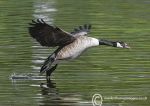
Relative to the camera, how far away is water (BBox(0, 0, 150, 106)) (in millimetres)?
11531

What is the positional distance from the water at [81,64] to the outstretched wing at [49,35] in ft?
1.89

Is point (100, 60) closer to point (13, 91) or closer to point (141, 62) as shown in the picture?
point (141, 62)

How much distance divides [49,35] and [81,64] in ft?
4.46

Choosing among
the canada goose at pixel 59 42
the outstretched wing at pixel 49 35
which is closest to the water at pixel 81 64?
the canada goose at pixel 59 42

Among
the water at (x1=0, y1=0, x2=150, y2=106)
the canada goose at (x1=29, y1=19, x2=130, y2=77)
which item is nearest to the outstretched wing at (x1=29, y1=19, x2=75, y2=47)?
the canada goose at (x1=29, y1=19, x2=130, y2=77)

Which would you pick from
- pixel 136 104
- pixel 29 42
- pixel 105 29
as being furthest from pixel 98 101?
pixel 105 29

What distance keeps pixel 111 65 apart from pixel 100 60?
0.48m

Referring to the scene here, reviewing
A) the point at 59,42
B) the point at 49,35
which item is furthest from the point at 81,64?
the point at 49,35

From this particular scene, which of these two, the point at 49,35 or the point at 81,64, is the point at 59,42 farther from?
the point at 81,64

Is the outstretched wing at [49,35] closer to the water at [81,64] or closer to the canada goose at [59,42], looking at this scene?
the canada goose at [59,42]

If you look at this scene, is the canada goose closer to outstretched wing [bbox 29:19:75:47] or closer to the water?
outstretched wing [bbox 29:19:75:47]

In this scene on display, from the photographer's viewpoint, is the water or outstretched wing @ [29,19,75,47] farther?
outstretched wing @ [29,19,75,47]

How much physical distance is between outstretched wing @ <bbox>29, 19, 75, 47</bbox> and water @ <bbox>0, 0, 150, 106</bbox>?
0.58 meters

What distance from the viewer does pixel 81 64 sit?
13.9m
